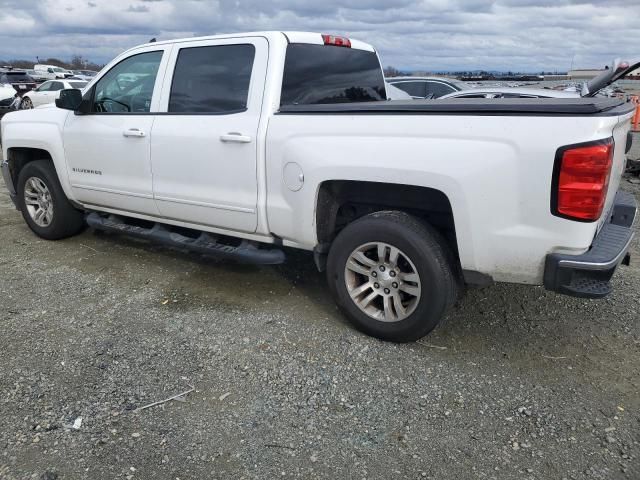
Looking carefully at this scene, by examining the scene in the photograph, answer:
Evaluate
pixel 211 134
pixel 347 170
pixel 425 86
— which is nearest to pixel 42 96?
pixel 425 86

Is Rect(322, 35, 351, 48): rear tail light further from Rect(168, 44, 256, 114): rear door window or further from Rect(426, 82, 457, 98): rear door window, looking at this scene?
Rect(426, 82, 457, 98): rear door window

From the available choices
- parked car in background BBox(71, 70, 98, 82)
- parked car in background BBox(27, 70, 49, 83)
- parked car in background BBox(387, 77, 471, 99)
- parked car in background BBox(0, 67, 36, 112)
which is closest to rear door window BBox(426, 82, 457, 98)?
parked car in background BBox(387, 77, 471, 99)

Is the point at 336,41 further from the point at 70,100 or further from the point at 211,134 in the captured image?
the point at 70,100

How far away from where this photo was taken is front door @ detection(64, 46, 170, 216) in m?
4.53

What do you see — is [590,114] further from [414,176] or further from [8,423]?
[8,423]

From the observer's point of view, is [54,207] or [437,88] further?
[437,88]

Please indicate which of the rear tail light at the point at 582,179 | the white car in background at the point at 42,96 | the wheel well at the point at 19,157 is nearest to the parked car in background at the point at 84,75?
the white car in background at the point at 42,96

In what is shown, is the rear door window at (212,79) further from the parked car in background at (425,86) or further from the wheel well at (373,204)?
the parked car in background at (425,86)

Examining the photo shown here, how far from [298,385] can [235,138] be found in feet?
5.68

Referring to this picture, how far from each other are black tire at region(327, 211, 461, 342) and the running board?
61 centimetres

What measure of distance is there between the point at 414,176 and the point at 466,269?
2.04 ft

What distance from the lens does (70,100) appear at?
4.87 m

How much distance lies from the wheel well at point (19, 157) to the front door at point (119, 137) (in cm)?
82

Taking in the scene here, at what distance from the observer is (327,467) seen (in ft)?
8.38
